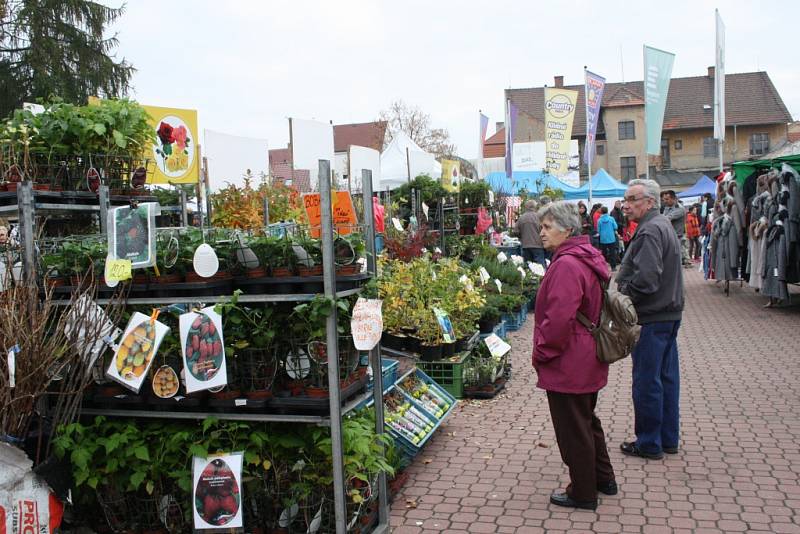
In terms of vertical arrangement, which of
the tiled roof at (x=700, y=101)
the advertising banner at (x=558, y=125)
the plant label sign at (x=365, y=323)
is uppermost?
the tiled roof at (x=700, y=101)

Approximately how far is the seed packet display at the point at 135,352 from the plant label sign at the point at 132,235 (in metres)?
0.31

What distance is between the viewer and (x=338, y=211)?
4.21m

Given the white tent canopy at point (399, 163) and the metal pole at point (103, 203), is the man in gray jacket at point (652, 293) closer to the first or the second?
the metal pole at point (103, 203)

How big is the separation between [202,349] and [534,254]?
10.4 metres

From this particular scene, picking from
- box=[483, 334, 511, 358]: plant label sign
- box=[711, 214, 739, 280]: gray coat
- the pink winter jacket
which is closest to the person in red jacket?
box=[711, 214, 739, 280]: gray coat

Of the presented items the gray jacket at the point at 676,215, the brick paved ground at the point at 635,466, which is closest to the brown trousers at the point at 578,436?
the brick paved ground at the point at 635,466

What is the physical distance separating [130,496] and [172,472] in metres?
0.46

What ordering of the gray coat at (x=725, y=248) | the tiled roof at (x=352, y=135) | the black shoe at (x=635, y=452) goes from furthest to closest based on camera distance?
the tiled roof at (x=352, y=135)
the gray coat at (x=725, y=248)
the black shoe at (x=635, y=452)

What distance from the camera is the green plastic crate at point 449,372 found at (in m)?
6.63

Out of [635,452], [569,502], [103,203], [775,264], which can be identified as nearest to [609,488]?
[569,502]

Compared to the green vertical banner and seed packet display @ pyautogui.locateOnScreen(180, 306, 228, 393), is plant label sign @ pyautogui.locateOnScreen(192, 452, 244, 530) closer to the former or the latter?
seed packet display @ pyautogui.locateOnScreen(180, 306, 228, 393)

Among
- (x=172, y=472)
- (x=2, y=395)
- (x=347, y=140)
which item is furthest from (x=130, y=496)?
(x=347, y=140)

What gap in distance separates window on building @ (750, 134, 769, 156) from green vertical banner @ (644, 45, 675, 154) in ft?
135

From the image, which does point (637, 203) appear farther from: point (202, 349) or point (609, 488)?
point (202, 349)
